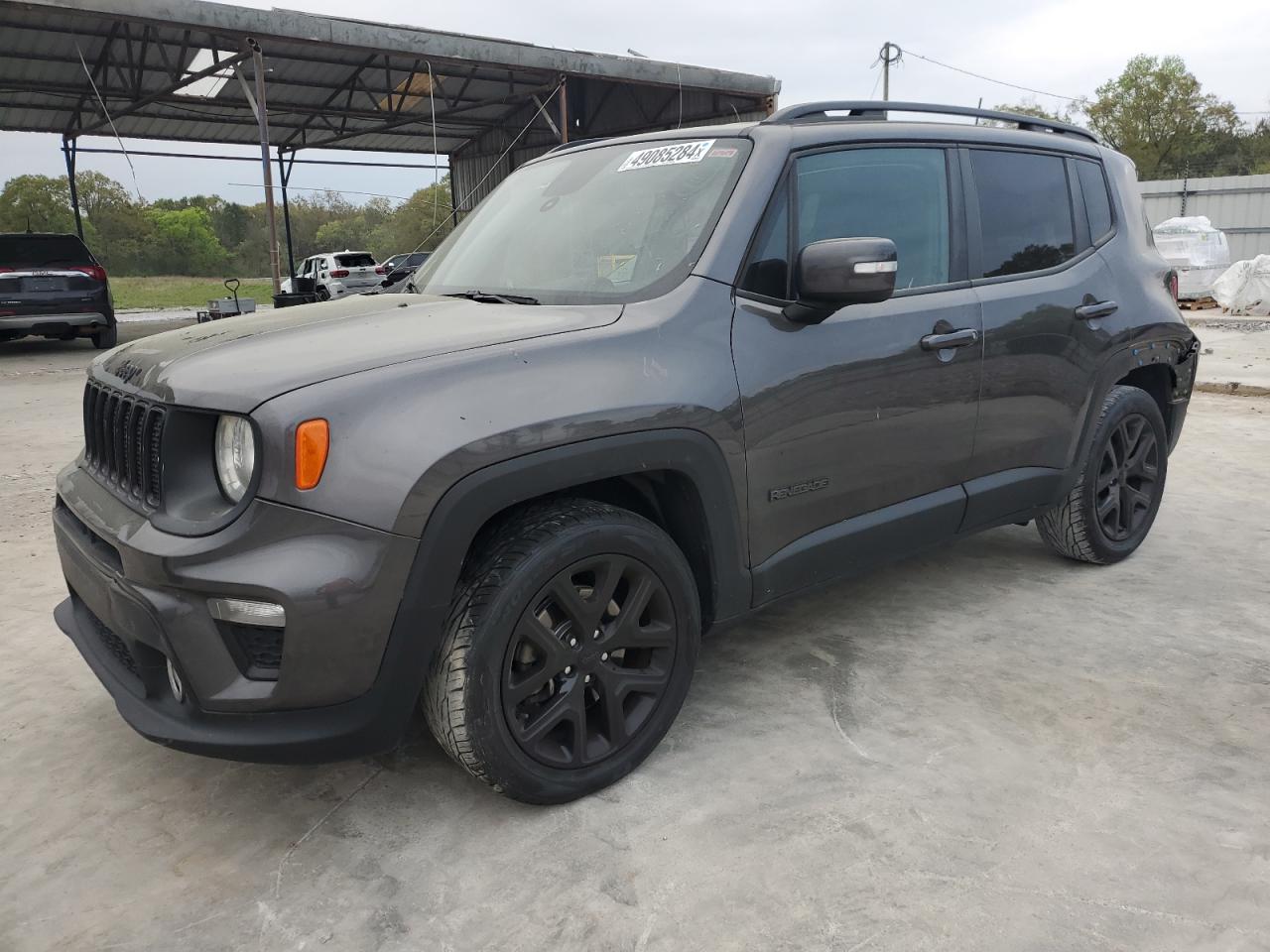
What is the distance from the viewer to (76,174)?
21.5m

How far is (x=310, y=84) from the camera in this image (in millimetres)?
19500

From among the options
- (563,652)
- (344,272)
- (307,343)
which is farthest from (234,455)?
(344,272)

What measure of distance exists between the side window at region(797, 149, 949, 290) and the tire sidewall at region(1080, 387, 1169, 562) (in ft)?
3.92

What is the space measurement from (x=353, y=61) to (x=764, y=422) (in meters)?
18.1

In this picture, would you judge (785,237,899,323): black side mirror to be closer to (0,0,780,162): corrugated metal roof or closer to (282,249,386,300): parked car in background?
(0,0,780,162): corrugated metal roof

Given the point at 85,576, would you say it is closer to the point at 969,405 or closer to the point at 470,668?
the point at 470,668

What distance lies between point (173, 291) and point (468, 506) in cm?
3844

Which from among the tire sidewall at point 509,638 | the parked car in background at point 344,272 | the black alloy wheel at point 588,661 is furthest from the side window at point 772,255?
the parked car in background at point 344,272

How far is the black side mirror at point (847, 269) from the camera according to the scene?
2545 mm

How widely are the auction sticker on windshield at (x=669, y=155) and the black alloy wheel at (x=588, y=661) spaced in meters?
1.34

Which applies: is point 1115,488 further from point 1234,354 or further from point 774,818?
point 1234,354

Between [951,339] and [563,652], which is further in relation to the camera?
[951,339]

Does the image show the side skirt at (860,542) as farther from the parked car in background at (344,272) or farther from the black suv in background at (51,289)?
the parked car in background at (344,272)

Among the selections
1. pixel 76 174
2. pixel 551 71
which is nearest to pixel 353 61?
pixel 551 71
